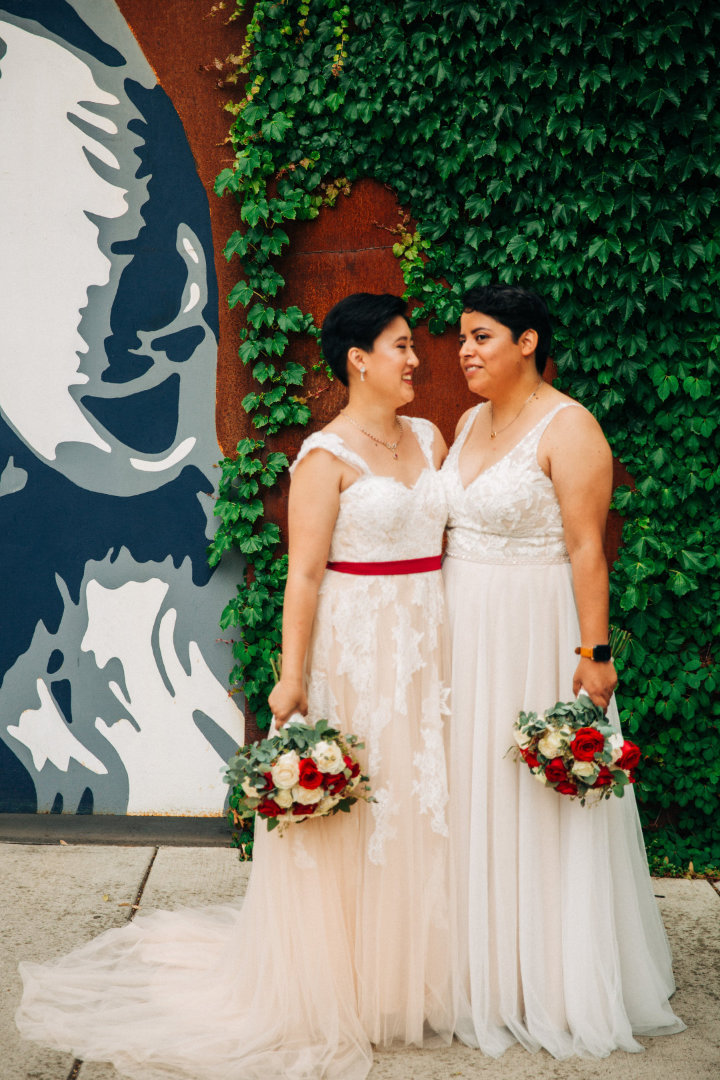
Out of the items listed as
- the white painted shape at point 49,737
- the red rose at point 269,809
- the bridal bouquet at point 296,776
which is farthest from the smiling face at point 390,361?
the white painted shape at point 49,737

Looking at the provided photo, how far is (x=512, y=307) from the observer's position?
302 cm

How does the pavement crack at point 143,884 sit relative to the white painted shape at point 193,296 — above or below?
below

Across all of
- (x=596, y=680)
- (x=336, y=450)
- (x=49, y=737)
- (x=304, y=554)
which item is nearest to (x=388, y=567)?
(x=304, y=554)

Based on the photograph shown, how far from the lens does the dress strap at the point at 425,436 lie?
3223 millimetres

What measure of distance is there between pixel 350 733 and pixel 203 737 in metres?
1.72

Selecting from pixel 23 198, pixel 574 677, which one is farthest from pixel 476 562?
pixel 23 198

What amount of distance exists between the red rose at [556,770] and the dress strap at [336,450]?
1027 mm

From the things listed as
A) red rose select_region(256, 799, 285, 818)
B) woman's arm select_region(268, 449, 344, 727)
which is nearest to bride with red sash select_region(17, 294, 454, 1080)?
woman's arm select_region(268, 449, 344, 727)

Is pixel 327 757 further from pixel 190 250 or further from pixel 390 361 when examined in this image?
pixel 190 250

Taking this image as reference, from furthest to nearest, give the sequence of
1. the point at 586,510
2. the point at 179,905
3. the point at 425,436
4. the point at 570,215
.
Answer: the point at 570,215
the point at 179,905
the point at 425,436
the point at 586,510

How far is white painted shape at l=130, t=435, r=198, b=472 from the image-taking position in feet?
14.7

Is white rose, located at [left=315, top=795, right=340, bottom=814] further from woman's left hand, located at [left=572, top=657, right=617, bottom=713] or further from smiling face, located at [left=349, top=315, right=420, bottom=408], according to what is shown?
smiling face, located at [left=349, top=315, right=420, bottom=408]

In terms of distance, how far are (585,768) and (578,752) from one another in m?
0.06

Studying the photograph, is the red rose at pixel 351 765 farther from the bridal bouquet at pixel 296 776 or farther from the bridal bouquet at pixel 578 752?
the bridal bouquet at pixel 578 752
